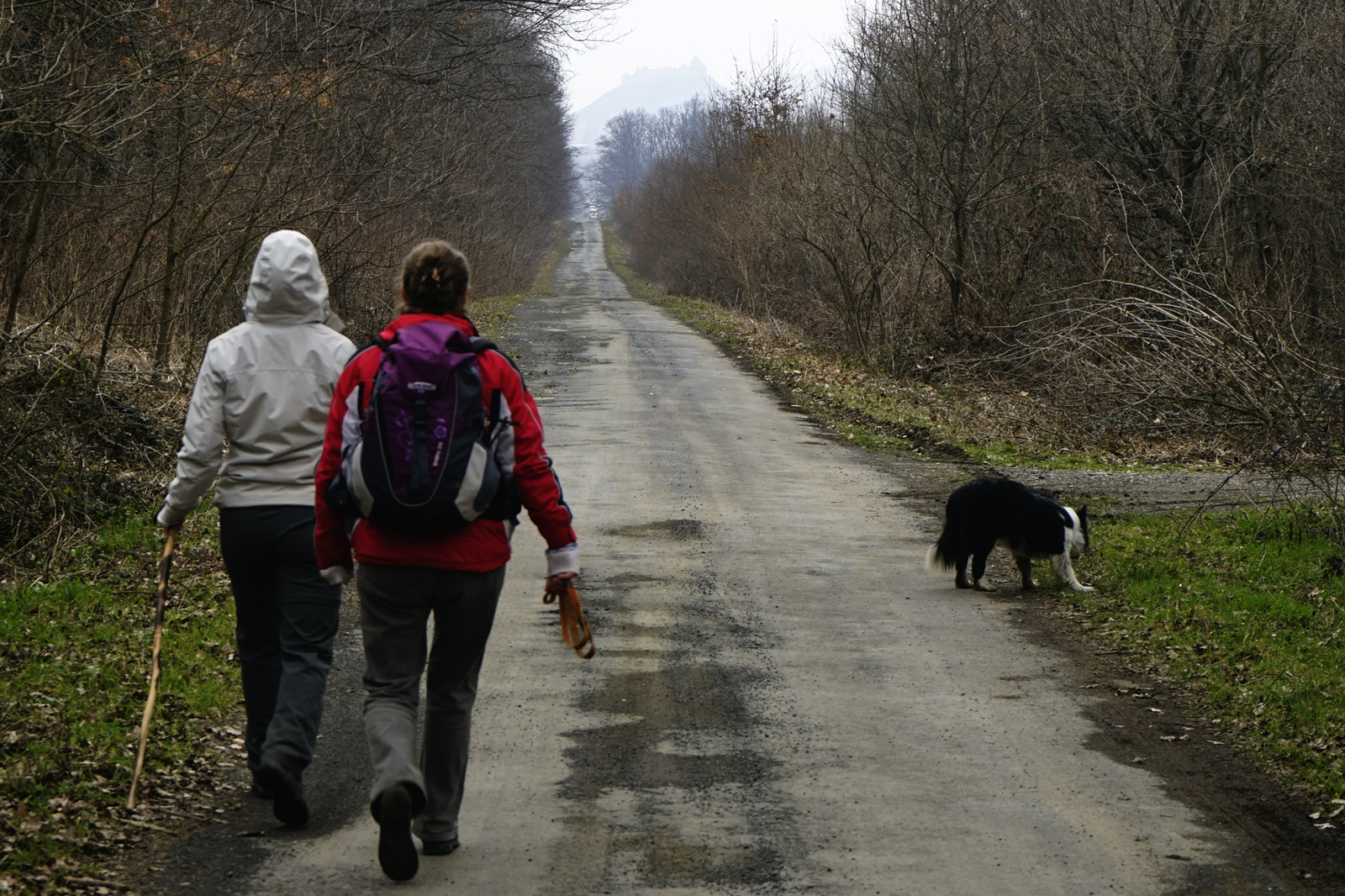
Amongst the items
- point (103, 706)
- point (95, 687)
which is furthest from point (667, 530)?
point (103, 706)

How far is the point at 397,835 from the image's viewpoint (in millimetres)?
Result: 4000

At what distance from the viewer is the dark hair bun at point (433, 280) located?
413cm

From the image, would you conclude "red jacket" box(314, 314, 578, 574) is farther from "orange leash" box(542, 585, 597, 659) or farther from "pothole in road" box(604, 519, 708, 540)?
"pothole in road" box(604, 519, 708, 540)

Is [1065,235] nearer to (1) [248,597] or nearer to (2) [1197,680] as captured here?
(2) [1197,680]

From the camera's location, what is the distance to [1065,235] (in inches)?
891

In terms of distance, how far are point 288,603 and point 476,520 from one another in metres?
1.12

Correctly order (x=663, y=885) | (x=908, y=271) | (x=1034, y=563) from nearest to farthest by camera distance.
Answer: (x=663, y=885)
(x=1034, y=563)
(x=908, y=271)

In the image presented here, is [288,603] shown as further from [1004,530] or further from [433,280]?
[1004,530]

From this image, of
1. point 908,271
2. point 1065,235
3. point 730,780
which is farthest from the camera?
point 908,271

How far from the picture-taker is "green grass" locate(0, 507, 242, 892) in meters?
4.66

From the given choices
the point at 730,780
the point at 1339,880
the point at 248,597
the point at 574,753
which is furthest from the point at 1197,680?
the point at 248,597

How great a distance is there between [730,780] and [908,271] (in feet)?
65.3

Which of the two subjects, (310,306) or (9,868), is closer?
(9,868)

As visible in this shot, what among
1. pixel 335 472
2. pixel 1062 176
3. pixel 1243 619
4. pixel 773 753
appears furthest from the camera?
pixel 1062 176
